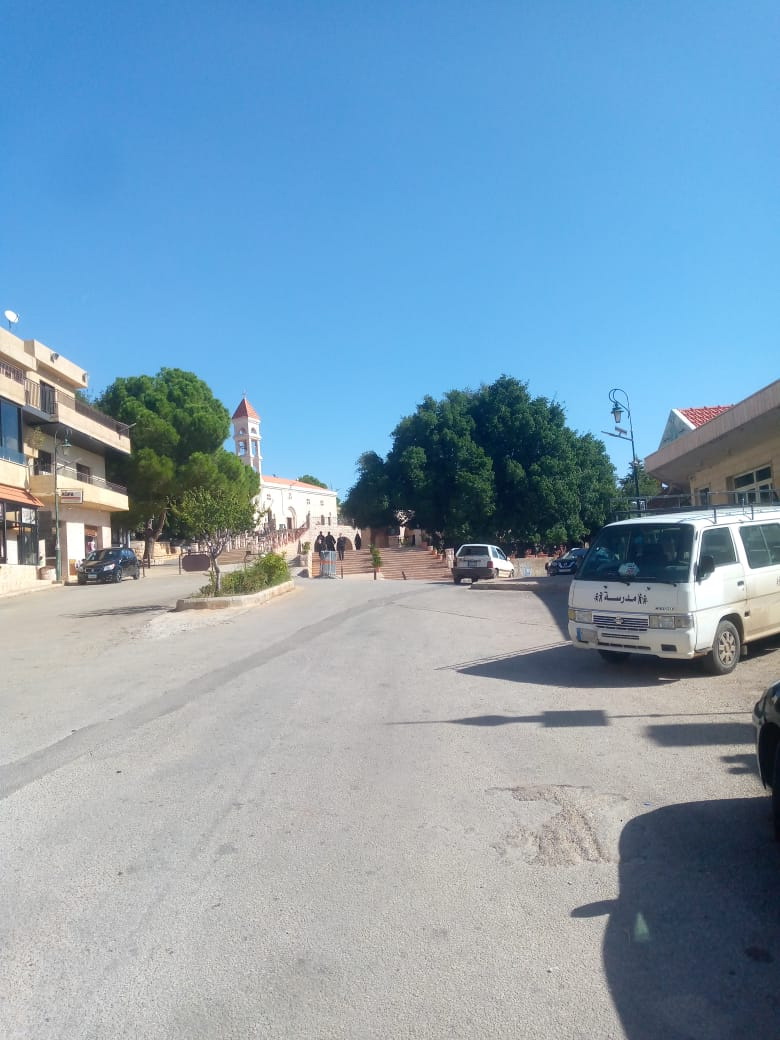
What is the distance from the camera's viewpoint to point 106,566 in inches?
1331

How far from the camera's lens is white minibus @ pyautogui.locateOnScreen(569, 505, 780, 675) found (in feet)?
30.0

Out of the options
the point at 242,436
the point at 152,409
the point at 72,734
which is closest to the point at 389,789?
the point at 72,734

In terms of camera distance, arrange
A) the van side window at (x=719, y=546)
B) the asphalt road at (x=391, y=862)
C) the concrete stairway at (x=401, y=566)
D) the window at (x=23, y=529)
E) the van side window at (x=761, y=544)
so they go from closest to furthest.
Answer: the asphalt road at (x=391, y=862), the van side window at (x=719, y=546), the van side window at (x=761, y=544), the window at (x=23, y=529), the concrete stairway at (x=401, y=566)

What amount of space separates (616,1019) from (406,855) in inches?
67.5

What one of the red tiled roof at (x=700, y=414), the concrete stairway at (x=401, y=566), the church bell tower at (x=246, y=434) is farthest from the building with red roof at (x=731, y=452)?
the church bell tower at (x=246, y=434)

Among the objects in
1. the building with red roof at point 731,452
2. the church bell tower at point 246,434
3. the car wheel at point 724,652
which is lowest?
the car wheel at point 724,652

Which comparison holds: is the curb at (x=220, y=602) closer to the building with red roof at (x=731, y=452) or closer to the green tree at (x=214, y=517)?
the green tree at (x=214, y=517)

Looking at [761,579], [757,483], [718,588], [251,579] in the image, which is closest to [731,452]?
[757,483]

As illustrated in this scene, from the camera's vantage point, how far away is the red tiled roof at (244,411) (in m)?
77.5

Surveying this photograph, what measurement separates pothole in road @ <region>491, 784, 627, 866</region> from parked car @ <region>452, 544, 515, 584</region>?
24.6m

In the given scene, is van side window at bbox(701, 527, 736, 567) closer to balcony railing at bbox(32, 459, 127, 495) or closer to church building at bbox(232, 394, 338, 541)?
balcony railing at bbox(32, 459, 127, 495)

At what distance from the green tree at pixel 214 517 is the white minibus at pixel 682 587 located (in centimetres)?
1210

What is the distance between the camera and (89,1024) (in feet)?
10.0

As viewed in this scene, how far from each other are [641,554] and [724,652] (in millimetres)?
1513
